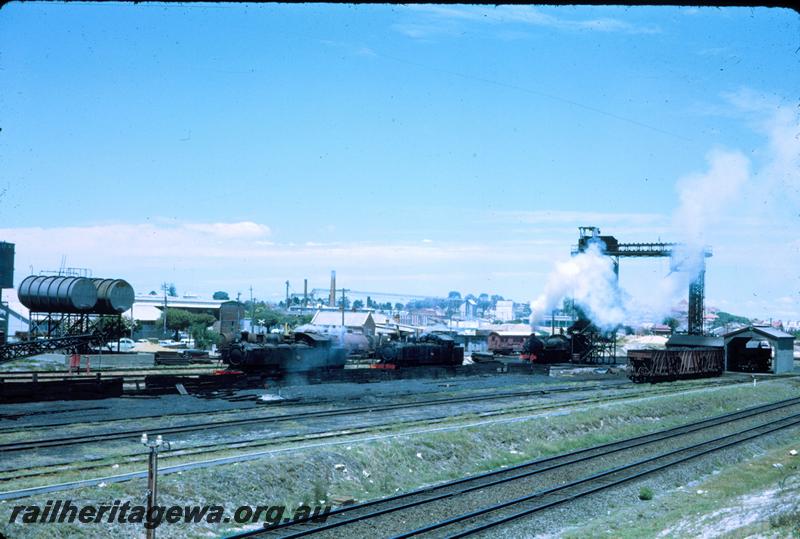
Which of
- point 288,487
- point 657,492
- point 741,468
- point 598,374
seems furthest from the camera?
point 598,374

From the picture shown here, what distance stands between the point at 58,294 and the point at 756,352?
58.7 meters

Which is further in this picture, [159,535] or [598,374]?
[598,374]

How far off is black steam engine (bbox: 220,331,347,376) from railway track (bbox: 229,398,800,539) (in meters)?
22.2

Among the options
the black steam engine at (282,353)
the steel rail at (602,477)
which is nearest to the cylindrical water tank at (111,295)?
the black steam engine at (282,353)

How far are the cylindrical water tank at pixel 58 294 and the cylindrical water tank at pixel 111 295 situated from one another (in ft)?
2.26

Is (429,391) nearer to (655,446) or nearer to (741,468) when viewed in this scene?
(655,446)

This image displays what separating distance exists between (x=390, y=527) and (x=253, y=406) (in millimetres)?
17647

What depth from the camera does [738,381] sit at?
162 ft

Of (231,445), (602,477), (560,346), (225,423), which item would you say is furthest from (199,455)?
(560,346)

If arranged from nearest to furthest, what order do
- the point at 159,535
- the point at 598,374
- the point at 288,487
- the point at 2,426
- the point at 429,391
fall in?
the point at 159,535
the point at 288,487
the point at 2,426
the point at 429,391
the point at 598,374

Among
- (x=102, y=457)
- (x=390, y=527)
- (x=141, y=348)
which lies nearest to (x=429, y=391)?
(x=102, y=457)

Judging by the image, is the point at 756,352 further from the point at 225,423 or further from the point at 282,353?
the point at 225,423

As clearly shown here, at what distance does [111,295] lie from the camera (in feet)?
165

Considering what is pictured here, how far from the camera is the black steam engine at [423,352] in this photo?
49344 millimetres
